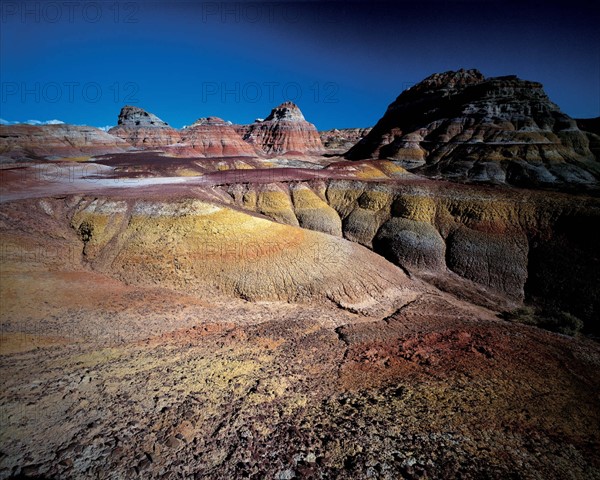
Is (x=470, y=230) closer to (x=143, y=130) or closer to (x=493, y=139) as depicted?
(x=493, y=139)

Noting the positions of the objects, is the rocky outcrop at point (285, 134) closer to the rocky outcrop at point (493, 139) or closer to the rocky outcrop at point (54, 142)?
the rocky outcrop at point (493, 139)

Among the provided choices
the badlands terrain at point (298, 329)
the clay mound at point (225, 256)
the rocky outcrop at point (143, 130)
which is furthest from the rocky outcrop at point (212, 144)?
the clay mound at point (225, 256)

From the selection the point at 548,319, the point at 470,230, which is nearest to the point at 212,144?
the point at 470,230

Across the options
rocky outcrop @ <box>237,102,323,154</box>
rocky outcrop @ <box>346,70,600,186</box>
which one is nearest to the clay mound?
rocky outcrop @ <box>346,70,600,186</box>

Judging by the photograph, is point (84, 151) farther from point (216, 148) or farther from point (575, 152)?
point (575, 152)

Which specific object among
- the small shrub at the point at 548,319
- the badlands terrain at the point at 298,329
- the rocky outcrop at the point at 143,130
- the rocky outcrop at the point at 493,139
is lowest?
the small shrub at the point at 548,319

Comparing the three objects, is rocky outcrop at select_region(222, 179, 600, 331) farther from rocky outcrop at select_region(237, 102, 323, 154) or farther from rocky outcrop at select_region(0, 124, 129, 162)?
rocky outcrop at select_region(237, 102, 323, 154)
